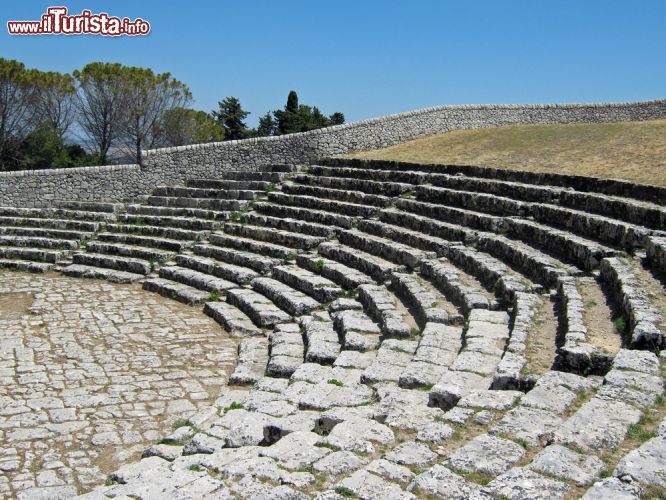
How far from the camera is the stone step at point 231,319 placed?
33.5 feet

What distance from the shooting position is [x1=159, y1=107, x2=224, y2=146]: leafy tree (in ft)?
137

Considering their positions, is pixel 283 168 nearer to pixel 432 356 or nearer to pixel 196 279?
pixel 196 279

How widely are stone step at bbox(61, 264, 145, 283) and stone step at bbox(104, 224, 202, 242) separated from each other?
170 centimetres

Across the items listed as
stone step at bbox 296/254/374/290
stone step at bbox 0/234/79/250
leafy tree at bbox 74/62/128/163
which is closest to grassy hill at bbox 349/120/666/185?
stone step at bbox 296/254/374/290

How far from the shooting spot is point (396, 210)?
47.0 feet

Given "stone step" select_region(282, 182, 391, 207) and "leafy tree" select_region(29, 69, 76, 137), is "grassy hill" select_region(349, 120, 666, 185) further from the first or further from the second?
"leafy tree" select_region(29, 69, 76, 137)

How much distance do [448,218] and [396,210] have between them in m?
1.56

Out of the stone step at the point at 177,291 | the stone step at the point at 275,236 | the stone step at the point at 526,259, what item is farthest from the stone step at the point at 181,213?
the stone step at the point at 526,259

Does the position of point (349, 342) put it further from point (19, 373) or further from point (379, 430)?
point (19, 373)

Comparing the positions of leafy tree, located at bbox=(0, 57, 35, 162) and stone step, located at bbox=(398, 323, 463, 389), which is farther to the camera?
leafy tree, located at bbox=(0, 57, 35, 162)

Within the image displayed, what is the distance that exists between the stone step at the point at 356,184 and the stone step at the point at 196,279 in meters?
4.56

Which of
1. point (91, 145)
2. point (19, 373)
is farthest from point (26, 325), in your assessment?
point (91, 145)

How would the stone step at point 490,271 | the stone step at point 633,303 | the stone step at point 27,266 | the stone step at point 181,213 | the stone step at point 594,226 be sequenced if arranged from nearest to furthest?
1. the stone step at point 633,303
2. the stone step at point 490,271
3. the stone step at point 594,226
4. the stone step at point 27,266
5. the stone step at point 181,213

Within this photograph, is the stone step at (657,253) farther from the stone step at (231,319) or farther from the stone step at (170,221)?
the stone step at (170,221)
